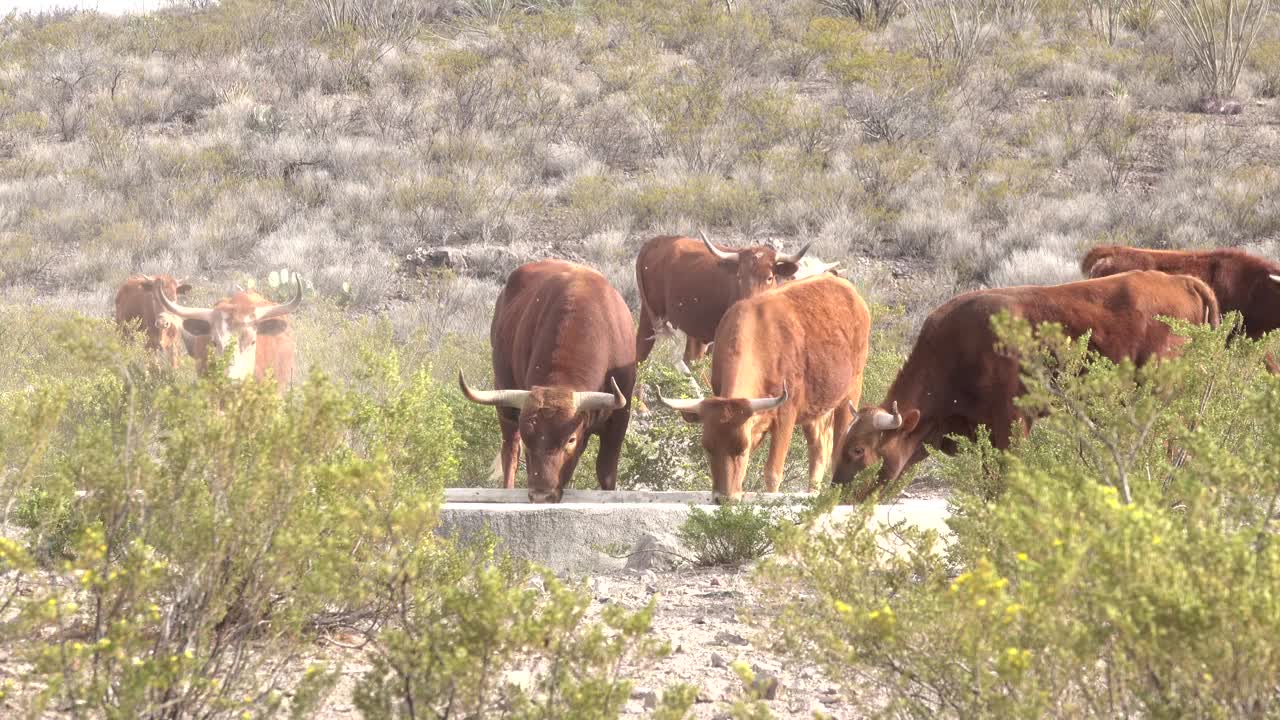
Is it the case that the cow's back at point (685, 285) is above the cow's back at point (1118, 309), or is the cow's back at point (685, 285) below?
below

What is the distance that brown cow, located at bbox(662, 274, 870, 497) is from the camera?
29.7ft

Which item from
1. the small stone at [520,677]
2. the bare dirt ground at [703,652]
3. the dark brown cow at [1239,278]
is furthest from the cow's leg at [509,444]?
the dark brown cow at [1239,278]

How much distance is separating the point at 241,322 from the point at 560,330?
282 cm

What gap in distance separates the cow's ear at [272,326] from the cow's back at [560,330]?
1724mm

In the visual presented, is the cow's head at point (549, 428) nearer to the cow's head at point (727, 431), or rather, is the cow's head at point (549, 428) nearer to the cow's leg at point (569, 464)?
the cow's leg at point (569, 464)

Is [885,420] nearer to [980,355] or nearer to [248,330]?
[980,355]

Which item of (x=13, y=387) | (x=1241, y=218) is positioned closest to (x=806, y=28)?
(x=1241, y=218)

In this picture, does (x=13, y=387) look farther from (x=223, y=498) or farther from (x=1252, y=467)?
(x=1252, y=467)

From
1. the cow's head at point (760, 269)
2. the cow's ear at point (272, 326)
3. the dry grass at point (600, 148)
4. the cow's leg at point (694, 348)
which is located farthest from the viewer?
the dry grass at point (600, 148)

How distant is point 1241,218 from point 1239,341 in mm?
15536

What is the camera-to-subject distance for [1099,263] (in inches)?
488

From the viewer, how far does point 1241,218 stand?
69.6 feet

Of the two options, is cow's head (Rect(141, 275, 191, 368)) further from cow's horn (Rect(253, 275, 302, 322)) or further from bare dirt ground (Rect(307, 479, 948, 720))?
bare dirt ground (Rect(307, 479, 948, 720))

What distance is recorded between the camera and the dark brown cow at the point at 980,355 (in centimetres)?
894
